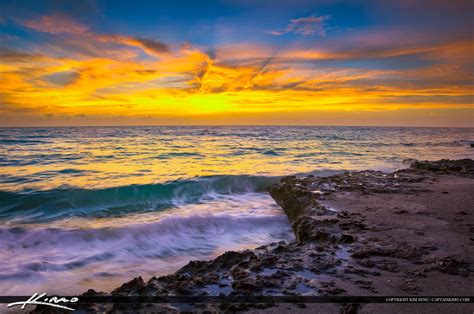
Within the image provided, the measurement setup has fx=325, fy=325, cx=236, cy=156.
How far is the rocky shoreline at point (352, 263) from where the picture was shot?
3.23m

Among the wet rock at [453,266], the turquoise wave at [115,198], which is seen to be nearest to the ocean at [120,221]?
the turquoise wave at [115,198]

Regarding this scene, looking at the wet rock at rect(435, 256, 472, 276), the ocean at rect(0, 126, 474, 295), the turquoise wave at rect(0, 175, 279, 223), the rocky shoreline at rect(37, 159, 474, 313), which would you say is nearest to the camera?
the rocky shoreline at rect(37, 159, 474, 313)

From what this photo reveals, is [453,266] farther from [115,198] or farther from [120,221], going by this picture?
[115,198]

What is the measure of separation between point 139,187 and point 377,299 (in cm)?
1174

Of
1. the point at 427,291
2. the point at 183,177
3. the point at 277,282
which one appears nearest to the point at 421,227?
the point at 427,291

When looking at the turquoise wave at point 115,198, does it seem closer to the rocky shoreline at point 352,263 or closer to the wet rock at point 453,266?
the rocky shoreline at point 352,263

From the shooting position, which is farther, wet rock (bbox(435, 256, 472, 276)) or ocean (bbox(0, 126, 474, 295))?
ocean (bbox(0, 126, 474, 295))

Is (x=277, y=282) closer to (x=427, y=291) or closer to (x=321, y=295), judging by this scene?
(x=321, y=295)

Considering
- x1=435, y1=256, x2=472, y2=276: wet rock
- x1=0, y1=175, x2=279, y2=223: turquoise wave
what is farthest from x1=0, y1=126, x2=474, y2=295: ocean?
x1=435, y1=256, x2=472, y2=276: wet rock

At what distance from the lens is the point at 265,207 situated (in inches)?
418

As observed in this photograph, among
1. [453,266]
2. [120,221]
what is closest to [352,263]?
[453,266]

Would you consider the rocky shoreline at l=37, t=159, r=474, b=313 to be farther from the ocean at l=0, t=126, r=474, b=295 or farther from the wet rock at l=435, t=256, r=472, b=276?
the ocean at l=0, t=126, r=474, b=295

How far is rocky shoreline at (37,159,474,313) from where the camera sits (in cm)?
323

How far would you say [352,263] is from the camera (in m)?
A: 3.96
